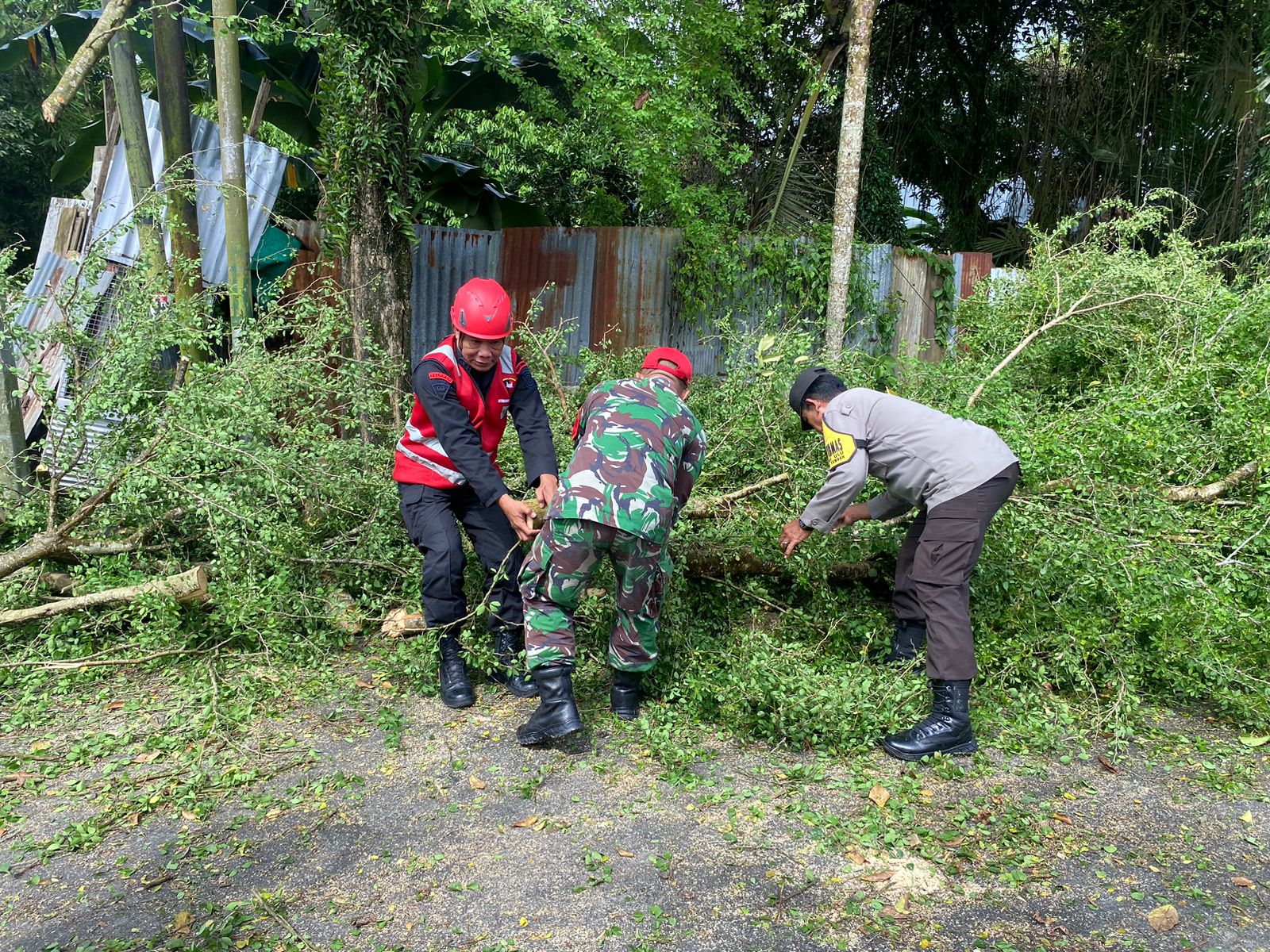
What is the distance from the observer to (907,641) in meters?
4.45

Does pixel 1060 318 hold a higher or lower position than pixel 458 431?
higher

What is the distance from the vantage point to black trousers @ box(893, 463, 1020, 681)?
384 cm

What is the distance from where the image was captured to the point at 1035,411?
564 cm

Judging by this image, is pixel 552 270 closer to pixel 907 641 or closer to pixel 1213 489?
pixel 907 641

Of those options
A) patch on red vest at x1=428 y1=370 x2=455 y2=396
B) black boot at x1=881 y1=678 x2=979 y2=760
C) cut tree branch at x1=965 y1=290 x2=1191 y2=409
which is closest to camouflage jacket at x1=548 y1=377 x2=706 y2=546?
patch on red vest at x1=428 y1=370 x2=455 y2=396

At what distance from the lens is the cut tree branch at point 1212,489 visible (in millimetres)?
5035

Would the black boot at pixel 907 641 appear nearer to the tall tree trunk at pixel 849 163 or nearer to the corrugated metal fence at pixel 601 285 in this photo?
the tall tree trunk at pixel 849 163

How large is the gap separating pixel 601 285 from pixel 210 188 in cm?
390

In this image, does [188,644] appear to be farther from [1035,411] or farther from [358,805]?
[1035,411]

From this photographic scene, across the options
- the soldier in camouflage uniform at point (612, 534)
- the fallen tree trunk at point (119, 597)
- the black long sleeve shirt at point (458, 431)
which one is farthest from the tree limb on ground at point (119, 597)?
the soldier in camouflage uniform at point (612, 534)

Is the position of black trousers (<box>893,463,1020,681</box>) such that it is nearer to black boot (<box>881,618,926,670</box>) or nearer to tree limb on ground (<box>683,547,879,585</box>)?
black boot (<box>881,618,926,670</box>)

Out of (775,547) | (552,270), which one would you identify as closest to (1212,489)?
(775,547)

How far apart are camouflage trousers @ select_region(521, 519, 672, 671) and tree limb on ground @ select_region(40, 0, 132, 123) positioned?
401 cm

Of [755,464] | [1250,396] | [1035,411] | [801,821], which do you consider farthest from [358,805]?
[1250,396]
